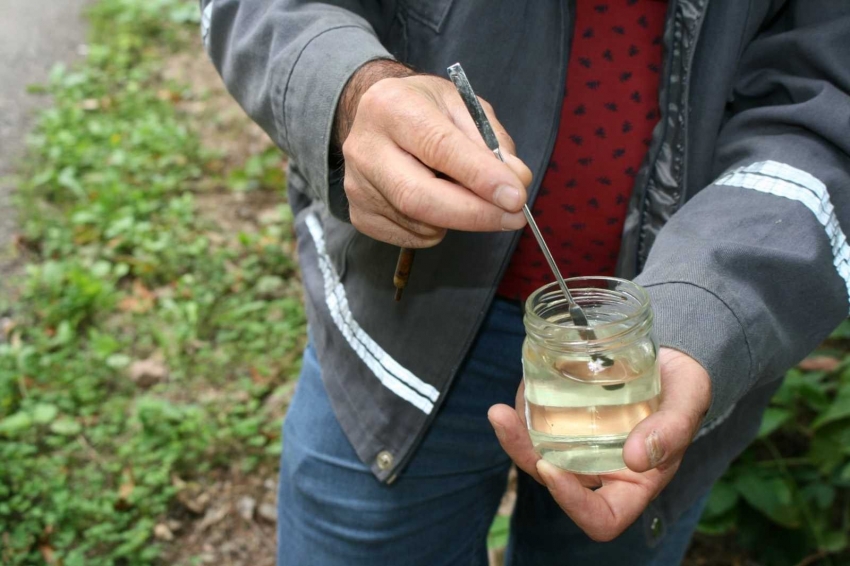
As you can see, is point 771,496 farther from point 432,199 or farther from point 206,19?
point 206,19

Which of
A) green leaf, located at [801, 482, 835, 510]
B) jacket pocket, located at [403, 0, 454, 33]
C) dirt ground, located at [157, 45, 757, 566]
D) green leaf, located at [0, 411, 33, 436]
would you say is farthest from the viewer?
green leaf, located at [0, 411, 33, 436]

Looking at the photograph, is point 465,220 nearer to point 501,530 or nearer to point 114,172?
point 501,530

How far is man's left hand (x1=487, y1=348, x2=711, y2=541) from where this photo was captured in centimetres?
110

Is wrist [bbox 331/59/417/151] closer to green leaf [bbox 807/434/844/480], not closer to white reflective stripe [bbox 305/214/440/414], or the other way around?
white reflective stripe [bbox 305/214/440/414]

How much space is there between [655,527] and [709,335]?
54cm

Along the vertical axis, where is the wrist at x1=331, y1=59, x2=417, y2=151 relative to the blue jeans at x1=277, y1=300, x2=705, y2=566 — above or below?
→ above

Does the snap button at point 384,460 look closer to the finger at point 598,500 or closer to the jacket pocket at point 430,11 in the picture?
the finger at point 598,500

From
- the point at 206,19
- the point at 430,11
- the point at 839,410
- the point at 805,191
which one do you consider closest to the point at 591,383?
the point at 805,191

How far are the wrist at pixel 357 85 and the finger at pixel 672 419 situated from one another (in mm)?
560

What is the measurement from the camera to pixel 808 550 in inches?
102

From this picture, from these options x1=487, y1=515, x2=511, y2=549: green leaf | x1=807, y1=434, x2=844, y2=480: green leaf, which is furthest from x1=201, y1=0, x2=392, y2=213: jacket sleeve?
x1=807, y1=434, x2=844, y2=480: green leaf

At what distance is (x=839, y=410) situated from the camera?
2.27 metres

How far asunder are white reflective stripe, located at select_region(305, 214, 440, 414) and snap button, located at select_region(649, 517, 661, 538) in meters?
0.47

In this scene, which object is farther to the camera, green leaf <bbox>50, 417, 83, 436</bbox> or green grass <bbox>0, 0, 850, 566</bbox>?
green leaf <bbox>50, 417, 83, 436</bbox>
